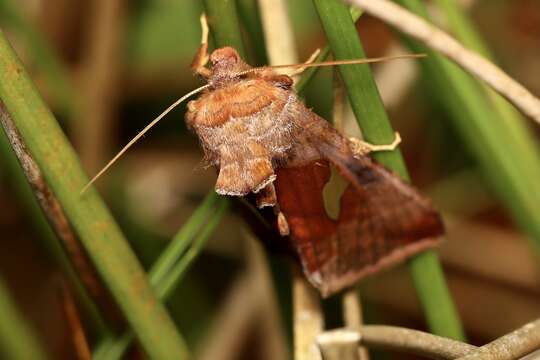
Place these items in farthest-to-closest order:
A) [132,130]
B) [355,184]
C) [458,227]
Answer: [132,130], [458,227], [355,184]

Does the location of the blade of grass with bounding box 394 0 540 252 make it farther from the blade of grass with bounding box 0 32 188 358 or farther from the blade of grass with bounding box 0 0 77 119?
the blade of grass with bounding box 0 0 77 119

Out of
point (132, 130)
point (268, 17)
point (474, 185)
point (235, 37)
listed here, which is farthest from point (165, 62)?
point (235, 37)

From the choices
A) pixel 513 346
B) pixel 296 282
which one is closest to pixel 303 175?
pixel 296 282

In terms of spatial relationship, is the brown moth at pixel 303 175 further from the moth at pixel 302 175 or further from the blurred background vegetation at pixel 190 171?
the blurred background vegetation at pixel 190 171

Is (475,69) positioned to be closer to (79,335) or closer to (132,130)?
(79,335)

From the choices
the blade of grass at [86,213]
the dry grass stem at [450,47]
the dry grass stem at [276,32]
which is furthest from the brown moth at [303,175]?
the dry grass stem at [450,47]

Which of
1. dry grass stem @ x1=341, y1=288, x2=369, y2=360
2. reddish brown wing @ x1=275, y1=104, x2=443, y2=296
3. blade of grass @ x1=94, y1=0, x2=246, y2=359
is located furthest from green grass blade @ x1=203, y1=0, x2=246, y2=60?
dry grass stem @ x1=341, y1=288, x2=369, y2=360
